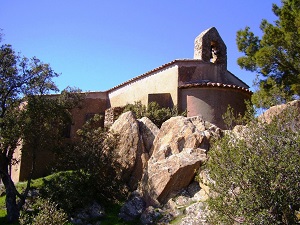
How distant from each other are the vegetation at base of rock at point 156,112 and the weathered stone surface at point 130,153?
2775mm

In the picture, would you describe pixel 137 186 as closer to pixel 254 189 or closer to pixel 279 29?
pixel 254 189

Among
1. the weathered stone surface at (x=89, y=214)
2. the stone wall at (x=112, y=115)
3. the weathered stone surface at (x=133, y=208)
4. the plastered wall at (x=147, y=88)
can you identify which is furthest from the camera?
the stone wall at (x=112, y=115)

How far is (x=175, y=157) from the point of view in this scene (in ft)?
52.5

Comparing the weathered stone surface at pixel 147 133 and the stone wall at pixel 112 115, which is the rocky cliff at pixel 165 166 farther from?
the stone wall at pixel 112 115

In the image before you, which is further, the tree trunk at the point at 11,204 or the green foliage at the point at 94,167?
the green foliage at the point at 94,167

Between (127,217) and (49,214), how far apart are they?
3777mm

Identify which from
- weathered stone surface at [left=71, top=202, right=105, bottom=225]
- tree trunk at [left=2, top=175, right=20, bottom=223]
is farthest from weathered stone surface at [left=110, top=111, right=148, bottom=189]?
tree trunk at [left=2, top=175, right=20, bottom=223]

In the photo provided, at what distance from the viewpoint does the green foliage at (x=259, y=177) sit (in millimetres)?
9516

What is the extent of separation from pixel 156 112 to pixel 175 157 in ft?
21.4

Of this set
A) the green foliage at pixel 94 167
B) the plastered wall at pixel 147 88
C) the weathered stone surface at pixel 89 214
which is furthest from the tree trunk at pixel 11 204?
the plastered wall at pixel 147 88

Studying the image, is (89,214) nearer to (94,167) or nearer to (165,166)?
(94,167)

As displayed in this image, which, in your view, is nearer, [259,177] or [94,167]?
[259,177]

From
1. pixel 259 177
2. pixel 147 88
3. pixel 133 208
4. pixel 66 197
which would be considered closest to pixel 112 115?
pixel 147 88

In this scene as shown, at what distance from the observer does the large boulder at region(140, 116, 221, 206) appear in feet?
50.6
